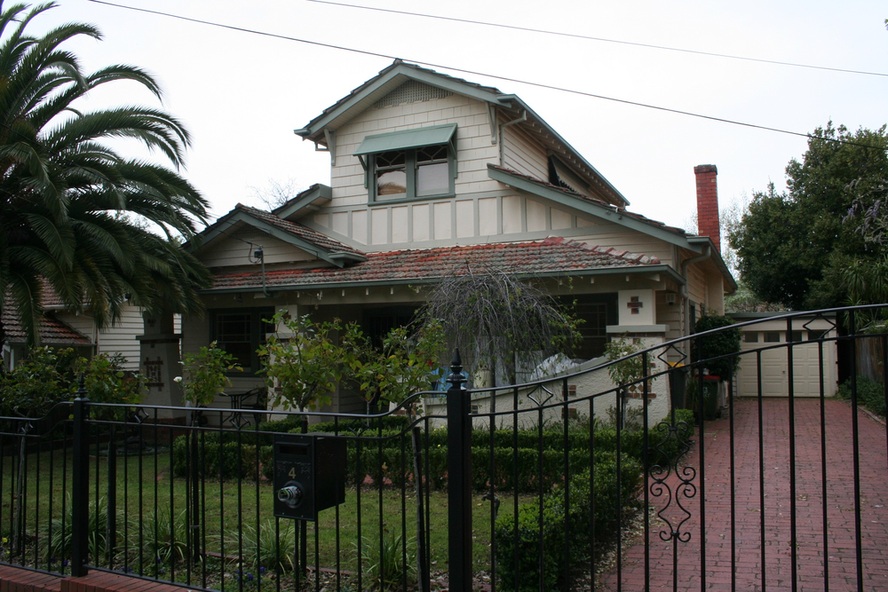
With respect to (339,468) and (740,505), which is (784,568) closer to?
(740,505)

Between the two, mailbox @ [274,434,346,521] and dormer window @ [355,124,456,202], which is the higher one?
dormer window @ [355,124,456,202]

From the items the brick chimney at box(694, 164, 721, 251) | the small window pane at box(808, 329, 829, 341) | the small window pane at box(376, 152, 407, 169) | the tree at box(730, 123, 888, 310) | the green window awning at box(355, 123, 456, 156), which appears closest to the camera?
the small window pane at box(808, 329, 829, 341)

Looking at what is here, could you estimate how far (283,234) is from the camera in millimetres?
14773

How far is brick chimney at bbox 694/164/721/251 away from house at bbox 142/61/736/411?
8.00 ft

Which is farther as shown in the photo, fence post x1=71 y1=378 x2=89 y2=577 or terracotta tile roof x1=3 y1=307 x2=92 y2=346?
terracotta tile roof x1=3 y1=307 x2=92 y2=346

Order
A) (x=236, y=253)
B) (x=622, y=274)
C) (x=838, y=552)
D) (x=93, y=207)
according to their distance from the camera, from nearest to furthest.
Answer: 1. (x=838, y=552)
2. (x=622, y=274)
3. (x=93, y=207)
4. (x=236, y=253)

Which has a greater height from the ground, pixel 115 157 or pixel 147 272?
pixel 115 157

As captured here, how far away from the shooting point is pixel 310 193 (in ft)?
52.5

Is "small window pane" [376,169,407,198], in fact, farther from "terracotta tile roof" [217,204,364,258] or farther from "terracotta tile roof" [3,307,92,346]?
"terracotta tile roof" [3,307,92,346]

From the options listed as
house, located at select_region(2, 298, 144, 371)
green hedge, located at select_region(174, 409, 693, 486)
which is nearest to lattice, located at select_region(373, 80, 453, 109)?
green hedge, located at select_region(174, 409, 693, 486)

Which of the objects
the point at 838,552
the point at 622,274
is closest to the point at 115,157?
the point at 622,274

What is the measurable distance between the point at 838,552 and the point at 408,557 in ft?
12.1

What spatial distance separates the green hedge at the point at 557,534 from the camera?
14.3 ft

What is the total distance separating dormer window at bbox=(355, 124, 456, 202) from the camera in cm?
1512
